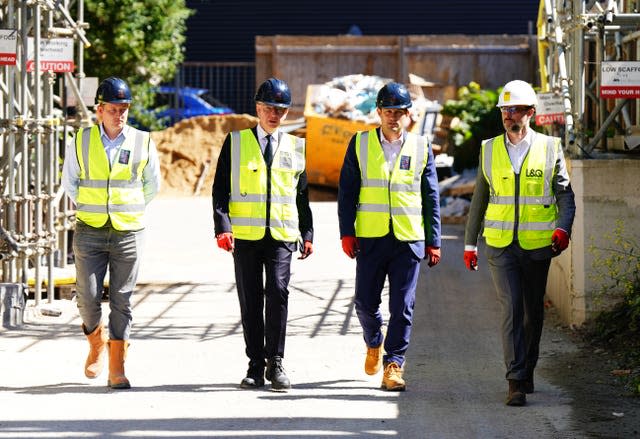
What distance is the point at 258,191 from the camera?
8336mm

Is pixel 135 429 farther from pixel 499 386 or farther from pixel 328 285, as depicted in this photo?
pixel 328 285

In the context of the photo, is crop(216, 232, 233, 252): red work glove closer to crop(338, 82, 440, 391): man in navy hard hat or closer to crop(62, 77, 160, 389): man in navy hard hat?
crop(62, 77, 160, 389): man in navy hard hat

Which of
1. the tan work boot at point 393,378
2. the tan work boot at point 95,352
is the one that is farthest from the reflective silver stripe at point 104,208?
the tan work boot at point 393,378

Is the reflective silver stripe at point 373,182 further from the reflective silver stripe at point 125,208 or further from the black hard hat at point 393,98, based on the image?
the reflective silver stripe at point 125,208

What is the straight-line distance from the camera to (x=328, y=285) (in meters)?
13.3

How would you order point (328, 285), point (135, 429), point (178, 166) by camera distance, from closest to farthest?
point (135, 429) < point (328, 285) < point (178, 166)

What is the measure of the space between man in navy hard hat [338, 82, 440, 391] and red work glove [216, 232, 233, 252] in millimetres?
698

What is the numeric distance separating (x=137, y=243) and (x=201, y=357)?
1.42 metres

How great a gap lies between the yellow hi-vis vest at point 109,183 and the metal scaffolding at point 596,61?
12.9 ft

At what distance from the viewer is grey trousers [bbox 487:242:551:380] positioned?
800 cm

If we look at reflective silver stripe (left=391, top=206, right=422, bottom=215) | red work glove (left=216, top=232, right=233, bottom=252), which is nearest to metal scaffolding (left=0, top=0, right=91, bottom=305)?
red work glove (left=216, top=232, right=233, bottom=252)

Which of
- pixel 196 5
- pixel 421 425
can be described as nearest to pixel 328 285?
pixel 421 425

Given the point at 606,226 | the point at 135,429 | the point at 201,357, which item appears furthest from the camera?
the point at 606,226

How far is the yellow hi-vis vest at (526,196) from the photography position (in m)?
8.01
